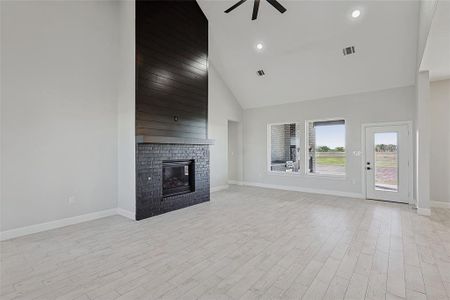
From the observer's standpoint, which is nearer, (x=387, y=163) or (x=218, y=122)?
(x=387, y=163)

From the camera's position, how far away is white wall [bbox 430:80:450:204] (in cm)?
486

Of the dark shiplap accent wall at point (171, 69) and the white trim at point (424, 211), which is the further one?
the white trim at point (424, 211)

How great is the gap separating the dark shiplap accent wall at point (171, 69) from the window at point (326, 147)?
3.49m

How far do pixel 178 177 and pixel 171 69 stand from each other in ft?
7.84

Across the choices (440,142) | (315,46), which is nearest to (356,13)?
(315,46)

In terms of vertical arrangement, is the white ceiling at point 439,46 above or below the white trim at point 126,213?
above

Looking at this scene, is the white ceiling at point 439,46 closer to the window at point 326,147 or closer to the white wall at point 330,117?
the white wall at point 330,117

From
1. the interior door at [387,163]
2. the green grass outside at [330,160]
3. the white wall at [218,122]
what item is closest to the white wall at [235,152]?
the white wall at [218,122]

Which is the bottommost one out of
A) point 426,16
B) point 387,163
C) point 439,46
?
point 387,163

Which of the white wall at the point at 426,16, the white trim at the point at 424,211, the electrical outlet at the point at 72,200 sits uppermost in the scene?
the white wall at the point at 426,16

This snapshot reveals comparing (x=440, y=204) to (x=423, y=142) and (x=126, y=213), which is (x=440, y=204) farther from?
(x=126, y=213)

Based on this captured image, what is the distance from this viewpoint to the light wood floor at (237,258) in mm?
2048

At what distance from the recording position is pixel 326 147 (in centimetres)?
668

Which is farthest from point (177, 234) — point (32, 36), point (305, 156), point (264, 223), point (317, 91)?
point (317, 91)
